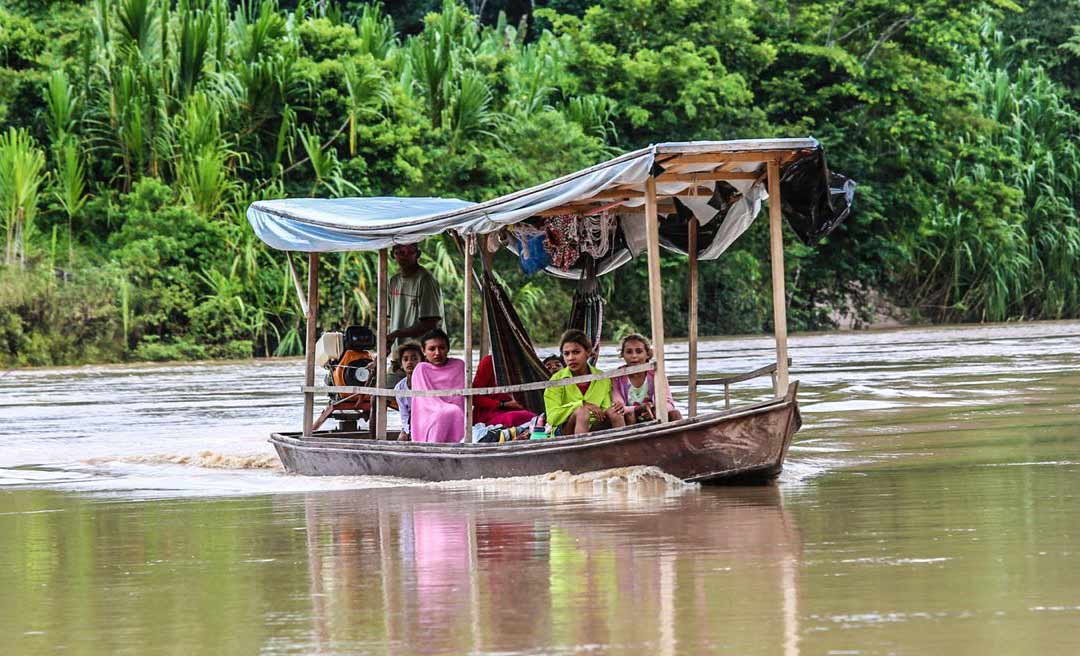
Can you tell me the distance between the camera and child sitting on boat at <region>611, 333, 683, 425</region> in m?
10.4

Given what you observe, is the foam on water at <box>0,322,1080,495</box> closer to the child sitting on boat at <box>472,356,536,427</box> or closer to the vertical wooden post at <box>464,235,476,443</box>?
the vertical wooden post at <box>464,235,476,443</box>

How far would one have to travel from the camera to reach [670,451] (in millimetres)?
9875

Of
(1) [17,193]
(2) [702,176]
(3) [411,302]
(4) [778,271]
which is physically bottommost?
(3) [411,302]

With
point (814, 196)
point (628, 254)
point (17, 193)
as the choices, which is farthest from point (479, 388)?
point (17, 193)

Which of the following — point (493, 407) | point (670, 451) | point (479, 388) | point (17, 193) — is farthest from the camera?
point (17, 193)

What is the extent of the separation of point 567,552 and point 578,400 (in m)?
2.93

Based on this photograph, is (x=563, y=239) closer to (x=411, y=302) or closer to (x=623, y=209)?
(x=623, y=209)

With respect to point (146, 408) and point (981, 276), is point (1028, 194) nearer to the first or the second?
point (981, 276)

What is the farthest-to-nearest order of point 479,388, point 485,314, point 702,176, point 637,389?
point 485,314
point 479,388
point 637,389
point 702,176

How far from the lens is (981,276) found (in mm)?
33500

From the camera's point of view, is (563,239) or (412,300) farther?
(412,300)

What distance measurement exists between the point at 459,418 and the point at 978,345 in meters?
16.0

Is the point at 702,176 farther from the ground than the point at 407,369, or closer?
farther from the ground

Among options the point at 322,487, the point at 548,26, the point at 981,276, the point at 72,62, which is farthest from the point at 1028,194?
the point at 322,487
